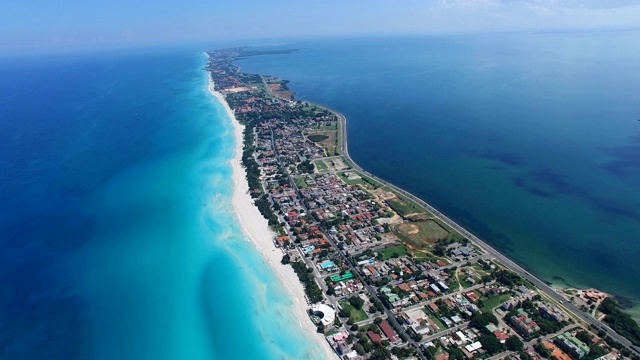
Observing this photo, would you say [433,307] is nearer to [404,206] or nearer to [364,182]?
[404,206]

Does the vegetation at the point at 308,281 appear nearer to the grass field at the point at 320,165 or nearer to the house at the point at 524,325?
the house at the point at 524,325

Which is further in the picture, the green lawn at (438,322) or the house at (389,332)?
the green lawn at (438,322)

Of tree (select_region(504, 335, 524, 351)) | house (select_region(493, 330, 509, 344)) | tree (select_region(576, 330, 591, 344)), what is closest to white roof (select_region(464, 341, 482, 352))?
house (select_region(493, 330, 509, 344))

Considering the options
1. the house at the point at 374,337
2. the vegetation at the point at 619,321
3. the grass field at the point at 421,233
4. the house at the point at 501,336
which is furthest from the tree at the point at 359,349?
the vegetation at the point at 619,321

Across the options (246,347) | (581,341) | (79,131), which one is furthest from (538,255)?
(79,131)

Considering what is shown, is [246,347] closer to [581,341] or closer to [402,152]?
[581,341]

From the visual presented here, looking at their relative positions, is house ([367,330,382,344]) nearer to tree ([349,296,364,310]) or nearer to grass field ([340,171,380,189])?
tree ([349,296,364,310])
